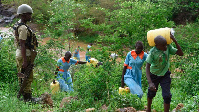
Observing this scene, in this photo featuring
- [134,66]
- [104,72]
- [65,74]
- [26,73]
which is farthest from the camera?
[65,74]

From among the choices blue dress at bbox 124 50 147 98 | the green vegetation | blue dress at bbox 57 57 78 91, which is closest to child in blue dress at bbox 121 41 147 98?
blue dress at bbox 124 50 147 98

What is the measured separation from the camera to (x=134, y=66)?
5281 mm

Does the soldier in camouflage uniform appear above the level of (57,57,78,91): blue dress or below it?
above

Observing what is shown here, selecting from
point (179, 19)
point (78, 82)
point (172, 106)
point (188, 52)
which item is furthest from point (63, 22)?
point (179, 19)

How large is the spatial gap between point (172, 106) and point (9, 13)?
1177 inches

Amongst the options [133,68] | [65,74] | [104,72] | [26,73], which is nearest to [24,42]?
[26,73]

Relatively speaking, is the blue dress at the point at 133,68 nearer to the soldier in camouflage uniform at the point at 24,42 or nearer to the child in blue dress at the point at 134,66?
the child in blue dress at the point at 134,66

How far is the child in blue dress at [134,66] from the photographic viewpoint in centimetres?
516

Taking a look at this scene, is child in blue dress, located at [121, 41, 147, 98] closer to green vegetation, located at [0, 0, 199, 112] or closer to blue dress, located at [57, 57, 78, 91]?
green vegetation, located at [0, 0, 199, 112]

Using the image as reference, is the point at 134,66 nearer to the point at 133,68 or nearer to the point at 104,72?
the point at 133,68

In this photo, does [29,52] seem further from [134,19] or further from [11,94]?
[134,19]

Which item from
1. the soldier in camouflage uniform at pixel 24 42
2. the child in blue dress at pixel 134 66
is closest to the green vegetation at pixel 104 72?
the child in blue dress at pixel 134 66

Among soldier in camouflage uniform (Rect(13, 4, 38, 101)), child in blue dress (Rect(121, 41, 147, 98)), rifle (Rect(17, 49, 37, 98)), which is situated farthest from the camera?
child in blue dress (Rect(121, 41, 147, 98))

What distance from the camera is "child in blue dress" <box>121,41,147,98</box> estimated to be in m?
5.16
